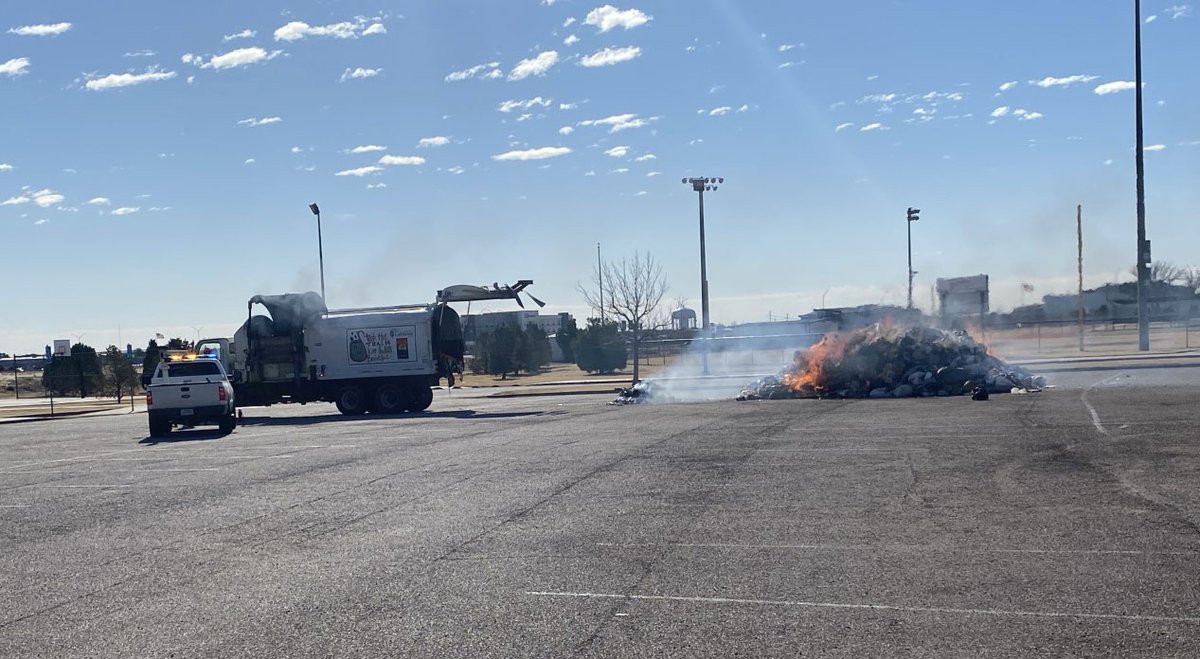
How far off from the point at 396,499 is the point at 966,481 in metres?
6.53

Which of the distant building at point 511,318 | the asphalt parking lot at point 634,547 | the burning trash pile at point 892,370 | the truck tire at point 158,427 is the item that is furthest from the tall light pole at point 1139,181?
the distant building at point 511,318

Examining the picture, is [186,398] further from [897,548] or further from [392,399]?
[897,548]

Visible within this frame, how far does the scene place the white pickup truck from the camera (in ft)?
83.8

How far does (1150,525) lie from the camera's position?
998 cm

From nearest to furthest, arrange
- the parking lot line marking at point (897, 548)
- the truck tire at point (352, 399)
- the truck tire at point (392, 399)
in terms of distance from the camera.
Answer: the parking lot line marking at point (897, 548), the truck tire at point (392, 399), the truck tire at point (352, 399)

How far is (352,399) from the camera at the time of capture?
112 ft

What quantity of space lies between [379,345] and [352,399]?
1.80 metres

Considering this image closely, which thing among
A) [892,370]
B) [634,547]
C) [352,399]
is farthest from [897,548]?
[352,399]

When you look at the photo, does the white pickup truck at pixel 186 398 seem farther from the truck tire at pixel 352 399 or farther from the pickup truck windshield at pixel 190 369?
the truck tire at pixel 352 399

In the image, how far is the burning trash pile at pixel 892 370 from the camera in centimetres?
2897

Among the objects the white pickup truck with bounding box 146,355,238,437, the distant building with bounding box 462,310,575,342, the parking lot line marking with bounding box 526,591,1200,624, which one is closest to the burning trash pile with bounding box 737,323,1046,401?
the white pickup truck with bounding box 146,355,238,437

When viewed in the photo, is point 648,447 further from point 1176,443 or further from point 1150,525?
point 1150,525

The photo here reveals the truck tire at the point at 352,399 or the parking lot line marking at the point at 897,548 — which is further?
the truck tire at the point at 352,399

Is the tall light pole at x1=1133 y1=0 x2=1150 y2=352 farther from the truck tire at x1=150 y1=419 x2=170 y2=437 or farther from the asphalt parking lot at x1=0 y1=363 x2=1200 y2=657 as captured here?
Answer: the truck tire at x1=150 y1=419 x2=170 y2=437
